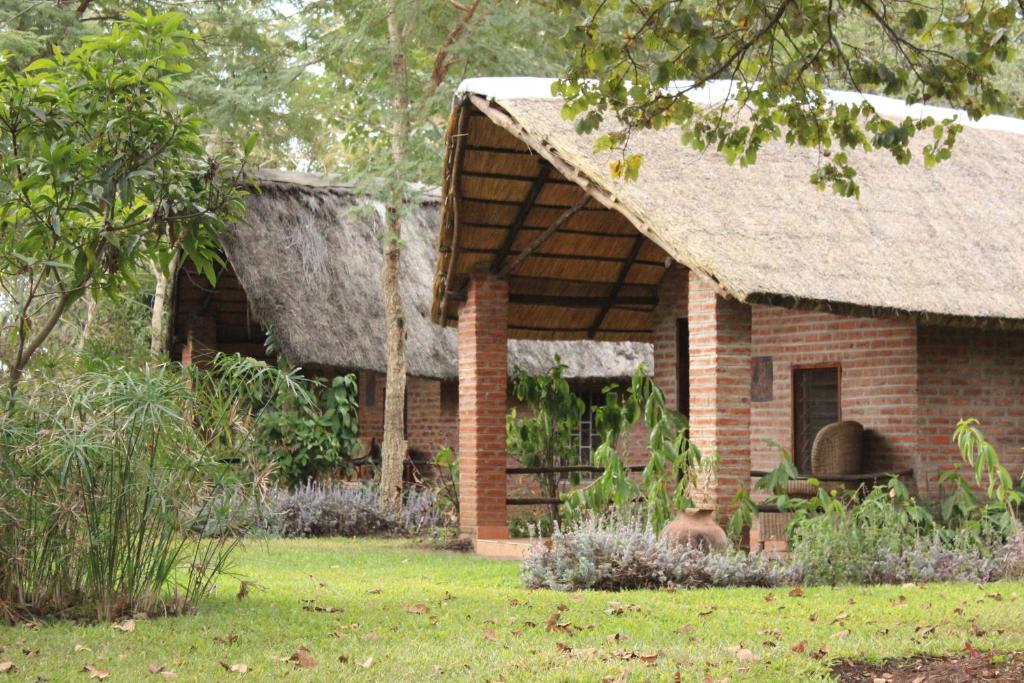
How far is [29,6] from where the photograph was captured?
19.1 metres

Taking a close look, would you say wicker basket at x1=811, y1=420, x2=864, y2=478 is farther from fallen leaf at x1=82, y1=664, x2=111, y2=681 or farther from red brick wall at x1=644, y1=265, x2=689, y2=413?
fallen leaf at x1=82, y1=664, x2=111, y2=681

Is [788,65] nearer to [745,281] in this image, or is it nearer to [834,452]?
[745,281]

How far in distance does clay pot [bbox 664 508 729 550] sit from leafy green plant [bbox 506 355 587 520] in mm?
4182

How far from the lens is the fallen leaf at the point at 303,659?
267 inches

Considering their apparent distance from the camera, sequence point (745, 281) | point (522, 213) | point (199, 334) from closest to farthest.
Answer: point (745, 281) → point (522, 213) → point (199, 334)

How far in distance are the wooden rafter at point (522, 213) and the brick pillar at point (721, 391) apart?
236cm

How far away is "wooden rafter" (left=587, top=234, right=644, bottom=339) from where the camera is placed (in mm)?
14875

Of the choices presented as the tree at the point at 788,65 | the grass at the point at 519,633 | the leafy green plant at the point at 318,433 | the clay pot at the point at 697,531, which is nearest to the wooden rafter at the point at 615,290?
the leafy green plant at the point at 318,433

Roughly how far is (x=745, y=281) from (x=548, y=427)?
16.5ft

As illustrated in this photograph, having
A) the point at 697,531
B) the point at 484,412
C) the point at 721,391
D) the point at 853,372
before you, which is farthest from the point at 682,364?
the point at 697,531

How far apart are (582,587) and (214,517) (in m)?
2.99

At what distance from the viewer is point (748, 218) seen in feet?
38.3

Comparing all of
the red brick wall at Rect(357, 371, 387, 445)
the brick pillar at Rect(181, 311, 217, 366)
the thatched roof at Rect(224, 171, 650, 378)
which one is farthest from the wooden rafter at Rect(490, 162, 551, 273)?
the brick pillar at Rect(181, 311, 217, 366)

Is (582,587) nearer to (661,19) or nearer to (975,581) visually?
(975,581)
